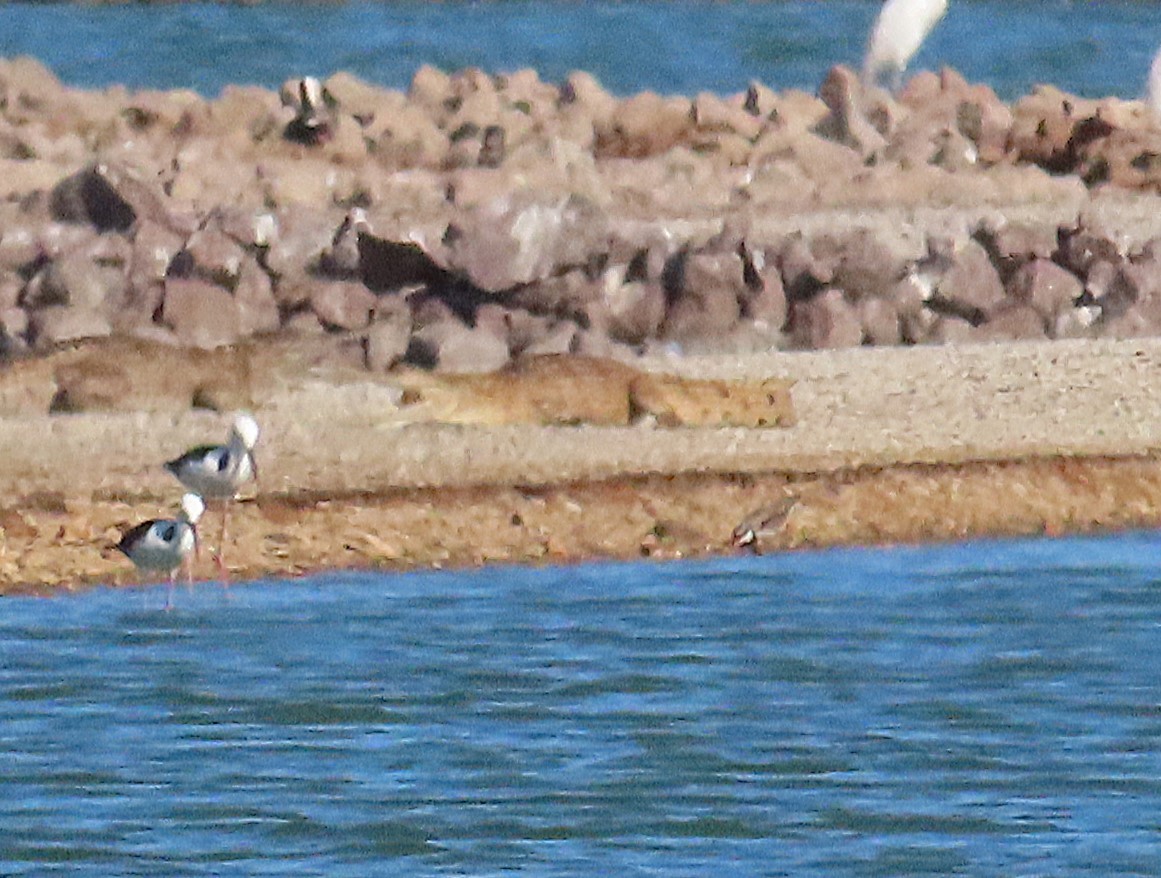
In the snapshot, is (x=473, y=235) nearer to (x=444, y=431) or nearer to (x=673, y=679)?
(x=444, y=431)

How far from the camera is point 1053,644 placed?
1063cm

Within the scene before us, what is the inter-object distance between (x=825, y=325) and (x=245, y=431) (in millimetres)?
4559

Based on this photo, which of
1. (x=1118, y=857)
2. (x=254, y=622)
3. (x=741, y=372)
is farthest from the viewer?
(x=741, y=372)

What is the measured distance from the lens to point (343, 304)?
54.4ft

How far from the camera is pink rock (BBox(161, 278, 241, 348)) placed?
643 inches

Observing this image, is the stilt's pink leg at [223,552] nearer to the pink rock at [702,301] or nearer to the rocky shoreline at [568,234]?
the rocky shoreline at [568,234]

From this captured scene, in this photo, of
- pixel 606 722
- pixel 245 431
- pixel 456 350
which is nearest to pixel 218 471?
pixel 245 431

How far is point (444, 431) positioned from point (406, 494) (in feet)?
4.25

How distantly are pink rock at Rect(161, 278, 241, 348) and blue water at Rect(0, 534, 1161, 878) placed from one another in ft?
14.9

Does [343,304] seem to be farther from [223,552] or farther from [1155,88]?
[1155,88]

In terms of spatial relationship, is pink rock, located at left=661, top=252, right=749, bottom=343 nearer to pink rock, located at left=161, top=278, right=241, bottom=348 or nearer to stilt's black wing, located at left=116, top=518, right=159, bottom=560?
pink rock, located at left=161, top=278, right=241, bottom=348

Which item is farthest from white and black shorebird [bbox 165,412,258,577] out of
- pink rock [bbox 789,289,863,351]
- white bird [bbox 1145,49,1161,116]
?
white bird [bbox 1145,49,1161,116]

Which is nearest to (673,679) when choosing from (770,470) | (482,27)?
(770,470)

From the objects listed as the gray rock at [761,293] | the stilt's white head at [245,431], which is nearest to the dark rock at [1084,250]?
the gray rock at [761,293]
